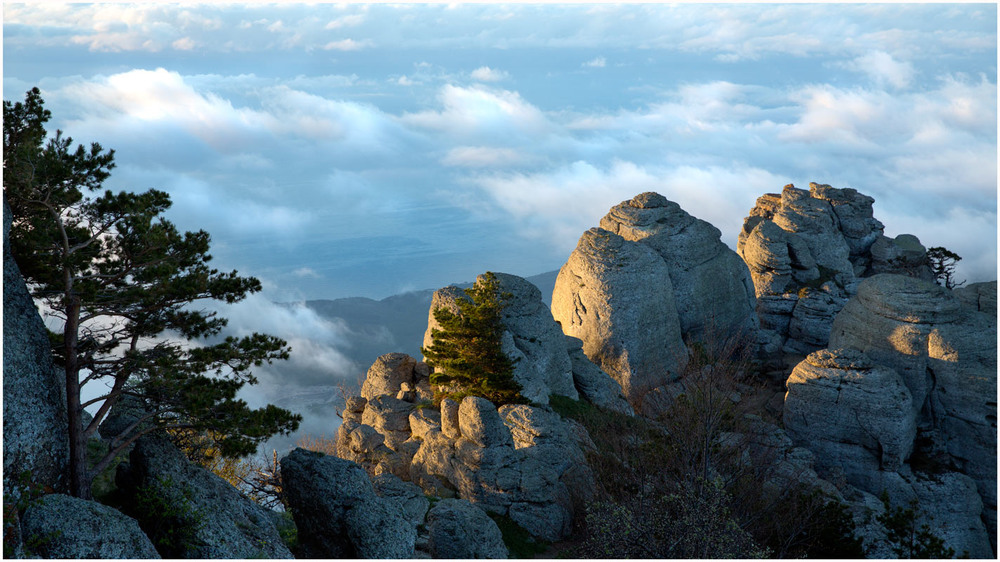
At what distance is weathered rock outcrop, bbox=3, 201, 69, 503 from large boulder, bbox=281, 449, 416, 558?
599 cm

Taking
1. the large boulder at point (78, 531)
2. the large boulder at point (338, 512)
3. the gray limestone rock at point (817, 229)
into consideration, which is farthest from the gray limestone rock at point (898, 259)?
the large boulder at point (78, 531)

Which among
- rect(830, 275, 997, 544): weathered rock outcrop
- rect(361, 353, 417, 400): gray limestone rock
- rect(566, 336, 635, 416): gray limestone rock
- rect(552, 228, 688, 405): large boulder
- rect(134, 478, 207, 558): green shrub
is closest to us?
rect(134, 478, 207, 558): green shrub

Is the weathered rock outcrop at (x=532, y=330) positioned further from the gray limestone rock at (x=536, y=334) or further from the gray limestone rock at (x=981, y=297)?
the gray limestone rock at (x=981, y=297)

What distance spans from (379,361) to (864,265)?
153ft

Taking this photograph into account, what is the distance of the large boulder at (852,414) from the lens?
3747 cm

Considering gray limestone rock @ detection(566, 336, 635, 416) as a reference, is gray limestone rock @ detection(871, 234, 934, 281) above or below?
above

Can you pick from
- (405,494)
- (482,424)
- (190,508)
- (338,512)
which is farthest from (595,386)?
(190,508)

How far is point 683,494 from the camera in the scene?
25625mm

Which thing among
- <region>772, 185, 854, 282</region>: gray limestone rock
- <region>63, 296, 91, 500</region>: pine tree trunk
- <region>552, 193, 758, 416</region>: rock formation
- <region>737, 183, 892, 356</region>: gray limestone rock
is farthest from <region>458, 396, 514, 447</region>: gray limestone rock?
<region>772, 185, 854, 282</region>: gray limestone rock

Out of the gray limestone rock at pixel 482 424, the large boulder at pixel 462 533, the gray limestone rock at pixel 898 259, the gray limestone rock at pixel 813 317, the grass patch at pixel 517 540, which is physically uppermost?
the gray limestone rock at pixel 898 259

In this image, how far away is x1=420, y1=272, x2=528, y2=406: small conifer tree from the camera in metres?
33.4

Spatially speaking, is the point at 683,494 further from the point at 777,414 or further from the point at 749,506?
the point at 777,414

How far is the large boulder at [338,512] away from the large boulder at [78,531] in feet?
15.7

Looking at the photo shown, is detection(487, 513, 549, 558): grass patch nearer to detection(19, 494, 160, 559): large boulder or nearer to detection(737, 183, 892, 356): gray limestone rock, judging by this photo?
detection(19, 494, 160, 559): large boulder
